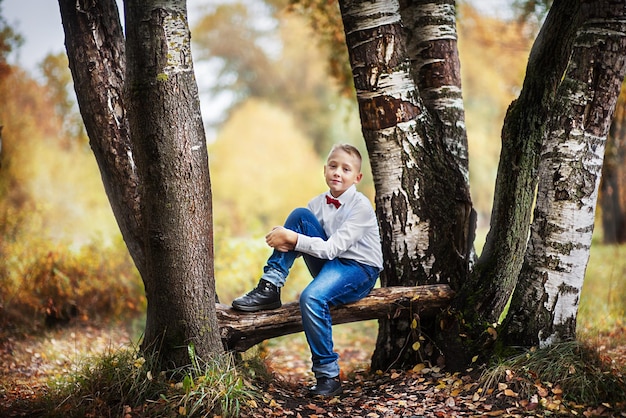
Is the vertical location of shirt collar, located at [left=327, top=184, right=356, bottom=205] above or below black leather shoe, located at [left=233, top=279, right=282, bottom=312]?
above

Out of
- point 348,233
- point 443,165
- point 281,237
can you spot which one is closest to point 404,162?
point 443,165

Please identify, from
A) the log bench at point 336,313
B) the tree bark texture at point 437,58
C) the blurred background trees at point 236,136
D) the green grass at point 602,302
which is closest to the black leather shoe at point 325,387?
the log bench at point 336,313

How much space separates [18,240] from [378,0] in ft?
20.0

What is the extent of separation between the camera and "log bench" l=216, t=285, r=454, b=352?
370 cm

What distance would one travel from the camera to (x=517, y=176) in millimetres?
3783

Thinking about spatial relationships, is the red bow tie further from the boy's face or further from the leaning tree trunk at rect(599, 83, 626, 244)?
the leaning tree trunk at rect(599, 83, 626, 244)

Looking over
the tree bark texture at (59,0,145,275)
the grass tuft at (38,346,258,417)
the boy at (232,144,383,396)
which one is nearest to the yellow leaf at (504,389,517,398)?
the boy at (232,144,383,396)

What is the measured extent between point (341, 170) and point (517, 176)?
3.75 ft

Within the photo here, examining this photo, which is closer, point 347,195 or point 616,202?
point 347,195

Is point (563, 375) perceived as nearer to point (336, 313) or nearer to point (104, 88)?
point (336, 313)

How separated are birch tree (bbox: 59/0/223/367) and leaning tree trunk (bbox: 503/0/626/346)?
199cm

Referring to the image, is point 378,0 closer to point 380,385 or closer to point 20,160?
point 380,385

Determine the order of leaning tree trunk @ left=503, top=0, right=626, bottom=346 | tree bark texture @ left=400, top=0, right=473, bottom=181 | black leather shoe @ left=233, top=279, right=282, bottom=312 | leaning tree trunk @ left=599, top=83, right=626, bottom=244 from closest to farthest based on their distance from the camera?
leaning tree trunk @ left=503, top=0, right=626, bottom=346 < black leather shoe @ left=233, top=279, right=282, bottom=312 < tree bark texture @ left=400, top=0, right=473, bottom=181 < leaning tree trunk @ left=599, top=83, right=626, bottom=244

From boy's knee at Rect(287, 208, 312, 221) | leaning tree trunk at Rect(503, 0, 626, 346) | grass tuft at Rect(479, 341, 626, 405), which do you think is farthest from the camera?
boy's knee at Rect(287, 208, 312, 221)
